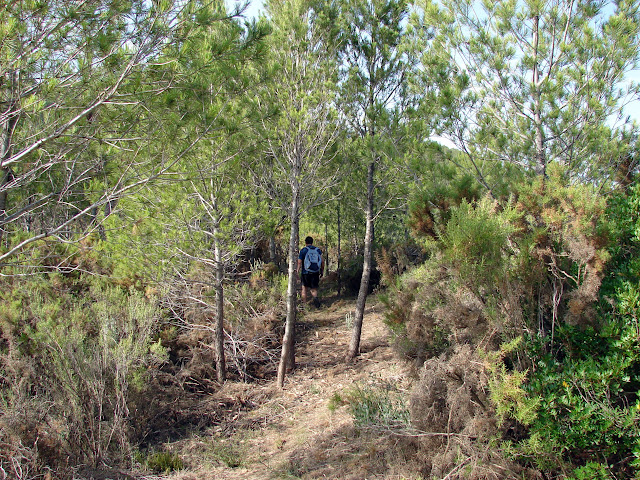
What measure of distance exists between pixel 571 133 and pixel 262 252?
26.0 ft

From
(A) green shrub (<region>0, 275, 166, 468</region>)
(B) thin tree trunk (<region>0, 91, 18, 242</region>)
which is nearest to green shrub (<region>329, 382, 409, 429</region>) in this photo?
(A) green shrub (<region>0, 275, 166, 468</region>)

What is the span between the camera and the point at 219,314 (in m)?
6.53

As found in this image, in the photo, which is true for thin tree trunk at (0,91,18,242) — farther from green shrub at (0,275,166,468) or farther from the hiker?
the hiker

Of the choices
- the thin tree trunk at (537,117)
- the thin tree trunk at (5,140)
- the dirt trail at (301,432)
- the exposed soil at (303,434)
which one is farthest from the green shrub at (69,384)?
the thin tree trunk at (537,117)

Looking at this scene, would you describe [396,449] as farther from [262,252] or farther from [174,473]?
[262,252]

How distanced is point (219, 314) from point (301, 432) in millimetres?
2064

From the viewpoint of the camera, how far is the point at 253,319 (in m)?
7.94

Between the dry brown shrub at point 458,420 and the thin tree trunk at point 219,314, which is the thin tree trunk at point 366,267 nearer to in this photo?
the thin tree trunk at point 219,314

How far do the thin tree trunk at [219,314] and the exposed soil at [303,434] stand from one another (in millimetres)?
228

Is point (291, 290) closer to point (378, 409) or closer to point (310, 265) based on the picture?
point (378, 409)

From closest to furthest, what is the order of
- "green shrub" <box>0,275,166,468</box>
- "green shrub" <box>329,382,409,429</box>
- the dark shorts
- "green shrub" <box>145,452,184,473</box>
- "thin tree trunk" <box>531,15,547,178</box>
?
"green shrub" <box>0,275,166,468</box> < "green shrub" <box>329,382,409,429</box> < "thin tree trunk" <box>531,15,547,178</box> < "green shrub" <box>145,452,184,473</box> < the dark shorts

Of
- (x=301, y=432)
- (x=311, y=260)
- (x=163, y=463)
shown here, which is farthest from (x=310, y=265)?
(x=163, y=463)

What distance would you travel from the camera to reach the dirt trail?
4.36 metres

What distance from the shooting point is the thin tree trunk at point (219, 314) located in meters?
6.34
